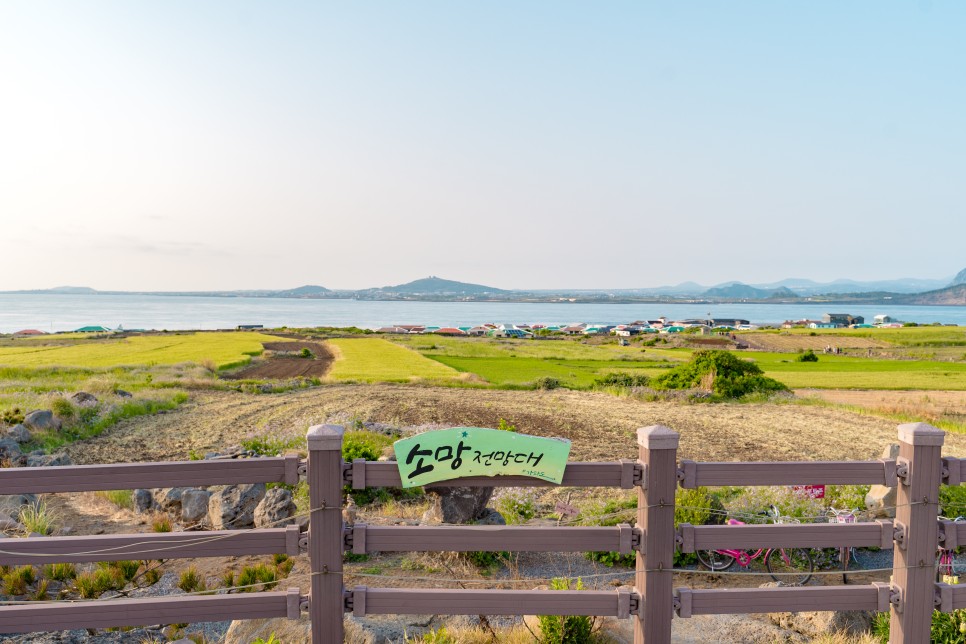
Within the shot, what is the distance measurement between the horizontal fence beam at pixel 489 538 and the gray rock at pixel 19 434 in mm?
18461

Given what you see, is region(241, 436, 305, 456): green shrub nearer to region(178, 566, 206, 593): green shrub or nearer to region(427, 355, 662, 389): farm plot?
region(178, 566, 206, 593): green shrub

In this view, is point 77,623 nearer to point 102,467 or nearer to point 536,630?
point 102,467

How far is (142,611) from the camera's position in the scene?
423 centimetres

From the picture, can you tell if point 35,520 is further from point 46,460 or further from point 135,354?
point 135,354

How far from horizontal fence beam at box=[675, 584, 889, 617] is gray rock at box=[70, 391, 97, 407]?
23.9 metres

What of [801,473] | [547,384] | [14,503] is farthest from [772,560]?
[547,384]

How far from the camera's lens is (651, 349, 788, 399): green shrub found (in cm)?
3078

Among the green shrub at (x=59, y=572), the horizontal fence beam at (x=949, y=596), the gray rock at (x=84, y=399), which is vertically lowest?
the gray rock at (x=84, y=399)

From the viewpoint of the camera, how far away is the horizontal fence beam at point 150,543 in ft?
13.8

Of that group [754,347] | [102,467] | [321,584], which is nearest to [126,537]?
[102,467]

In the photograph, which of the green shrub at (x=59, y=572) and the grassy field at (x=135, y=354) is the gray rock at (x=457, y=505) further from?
the grassy field at (x=135, y=354)

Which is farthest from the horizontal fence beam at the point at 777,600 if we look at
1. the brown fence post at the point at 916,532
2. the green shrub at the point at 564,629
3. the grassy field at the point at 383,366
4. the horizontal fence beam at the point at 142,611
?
the grassy field at the point at 383,366

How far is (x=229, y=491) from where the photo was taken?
945 cm

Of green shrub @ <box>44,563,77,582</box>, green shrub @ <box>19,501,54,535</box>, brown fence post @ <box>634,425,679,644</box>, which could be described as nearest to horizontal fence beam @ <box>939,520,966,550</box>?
brown fence post @ <box>634,425,679,644</box>
